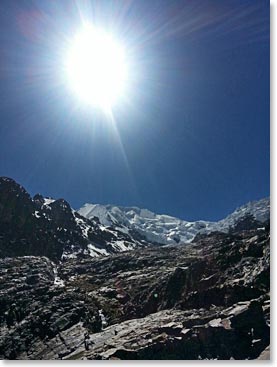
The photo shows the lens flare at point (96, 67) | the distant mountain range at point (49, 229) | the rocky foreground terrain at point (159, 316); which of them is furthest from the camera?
the distant mountain range at point (49, 229)

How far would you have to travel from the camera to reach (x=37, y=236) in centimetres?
5753

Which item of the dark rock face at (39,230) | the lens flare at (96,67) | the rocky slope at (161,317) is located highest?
the dark rock face at (39,230)

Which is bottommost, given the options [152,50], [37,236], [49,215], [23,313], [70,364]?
[70,364]

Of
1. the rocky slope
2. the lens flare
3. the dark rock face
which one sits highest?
the dark rock face

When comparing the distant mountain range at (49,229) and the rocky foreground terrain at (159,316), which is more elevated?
the distant mountain range at (49,229)

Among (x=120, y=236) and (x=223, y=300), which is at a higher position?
(x=120, y=236)

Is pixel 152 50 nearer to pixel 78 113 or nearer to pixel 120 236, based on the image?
pixel 78 113

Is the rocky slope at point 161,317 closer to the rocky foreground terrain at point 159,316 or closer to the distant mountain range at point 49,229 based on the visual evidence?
the rocky foreground terrain at point 159,316

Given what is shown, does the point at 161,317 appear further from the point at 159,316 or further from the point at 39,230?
the point at 39,230

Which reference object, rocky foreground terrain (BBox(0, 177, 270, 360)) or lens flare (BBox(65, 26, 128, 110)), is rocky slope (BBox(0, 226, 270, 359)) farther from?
lens flare (BBox(65, 26, 128, 110))

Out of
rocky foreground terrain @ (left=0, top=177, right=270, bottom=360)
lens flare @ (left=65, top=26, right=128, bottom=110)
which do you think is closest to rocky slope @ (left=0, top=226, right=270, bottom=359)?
rocky foreground terrain @ (left=0, top=177, right=270, bottom=360)

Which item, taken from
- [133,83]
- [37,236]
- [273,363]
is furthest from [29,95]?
[37,236]

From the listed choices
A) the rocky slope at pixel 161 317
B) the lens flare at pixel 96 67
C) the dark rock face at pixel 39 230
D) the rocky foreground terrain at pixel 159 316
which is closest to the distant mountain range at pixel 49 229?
the dark rock face at pixel 39 230

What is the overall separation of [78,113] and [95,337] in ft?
26.3
